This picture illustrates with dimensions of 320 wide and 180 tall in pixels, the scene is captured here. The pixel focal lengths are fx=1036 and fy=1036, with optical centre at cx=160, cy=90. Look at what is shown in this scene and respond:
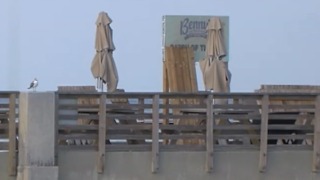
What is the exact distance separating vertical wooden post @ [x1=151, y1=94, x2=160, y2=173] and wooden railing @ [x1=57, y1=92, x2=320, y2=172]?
0.5 inches

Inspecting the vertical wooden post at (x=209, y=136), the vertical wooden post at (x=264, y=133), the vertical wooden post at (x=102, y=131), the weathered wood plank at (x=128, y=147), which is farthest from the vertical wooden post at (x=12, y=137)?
the vertical wooden post at (x=264, y=133)

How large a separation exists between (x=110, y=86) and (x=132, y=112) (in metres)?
2.73

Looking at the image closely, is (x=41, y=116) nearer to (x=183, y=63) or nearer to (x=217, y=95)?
(x=217, y=95)

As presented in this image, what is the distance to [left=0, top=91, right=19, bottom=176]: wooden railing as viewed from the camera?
1323cm

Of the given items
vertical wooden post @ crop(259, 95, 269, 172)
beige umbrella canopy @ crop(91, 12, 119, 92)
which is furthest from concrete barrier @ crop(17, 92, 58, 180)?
beige umbrella canopy @ crop(91, 12, 119, 92)

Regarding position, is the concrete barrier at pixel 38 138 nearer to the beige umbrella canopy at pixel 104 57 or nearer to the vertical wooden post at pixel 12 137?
the vertical wooden post at pixel 12 137

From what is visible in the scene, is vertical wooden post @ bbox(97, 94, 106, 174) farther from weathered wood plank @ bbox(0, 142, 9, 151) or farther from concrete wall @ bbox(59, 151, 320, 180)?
weathered wood plank @ bbox(0, 142, 9, 151)

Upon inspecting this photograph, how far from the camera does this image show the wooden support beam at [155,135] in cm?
1330

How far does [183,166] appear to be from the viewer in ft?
44.1

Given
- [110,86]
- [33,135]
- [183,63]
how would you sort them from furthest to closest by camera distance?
[183,63], [110,86], [33,135]

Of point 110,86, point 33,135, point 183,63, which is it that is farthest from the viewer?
point 183,63

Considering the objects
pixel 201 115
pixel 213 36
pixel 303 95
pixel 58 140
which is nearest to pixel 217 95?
pixel 201 115

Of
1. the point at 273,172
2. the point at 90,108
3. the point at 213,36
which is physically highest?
the point at 213,36

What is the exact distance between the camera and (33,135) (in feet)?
42.8
